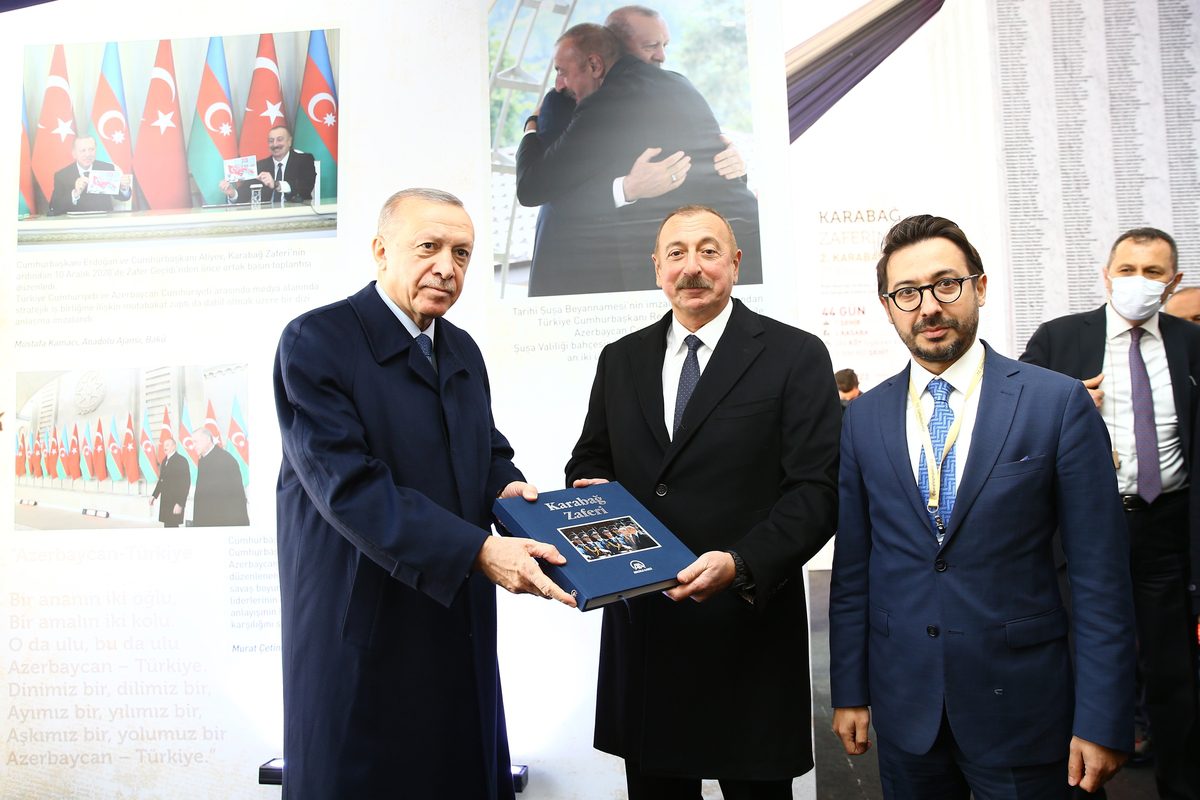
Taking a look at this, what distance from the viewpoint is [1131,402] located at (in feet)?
10.3

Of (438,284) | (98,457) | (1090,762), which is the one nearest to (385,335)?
(438,284)

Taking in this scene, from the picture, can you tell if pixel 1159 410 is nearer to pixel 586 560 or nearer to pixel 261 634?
pixel 586 560

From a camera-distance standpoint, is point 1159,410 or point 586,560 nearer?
point 586,560

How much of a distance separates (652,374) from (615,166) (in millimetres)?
1741

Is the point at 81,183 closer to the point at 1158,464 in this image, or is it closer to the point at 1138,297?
the point at 1138,297

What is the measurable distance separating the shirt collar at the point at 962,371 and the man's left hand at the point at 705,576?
66 cm

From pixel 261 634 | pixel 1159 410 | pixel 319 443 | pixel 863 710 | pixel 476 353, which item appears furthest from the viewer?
pixel 261 634

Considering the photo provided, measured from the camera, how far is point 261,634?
3.59 metres

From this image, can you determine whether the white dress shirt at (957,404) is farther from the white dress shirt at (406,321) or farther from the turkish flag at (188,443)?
the turkish flag at (188,443)

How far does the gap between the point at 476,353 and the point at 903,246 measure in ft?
4.07

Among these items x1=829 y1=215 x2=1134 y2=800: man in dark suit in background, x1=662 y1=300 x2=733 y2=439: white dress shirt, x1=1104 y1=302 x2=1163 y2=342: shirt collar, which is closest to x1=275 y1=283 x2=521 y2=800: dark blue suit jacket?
x1=662 y1=300 x2=733 y2=439: white dress shirt

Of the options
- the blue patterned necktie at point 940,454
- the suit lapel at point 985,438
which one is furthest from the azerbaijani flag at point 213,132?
the suit lapel at point 985,438

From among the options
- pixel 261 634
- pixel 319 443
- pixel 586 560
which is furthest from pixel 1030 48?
pixel 261 634

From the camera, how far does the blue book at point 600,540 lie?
69.7 inches
